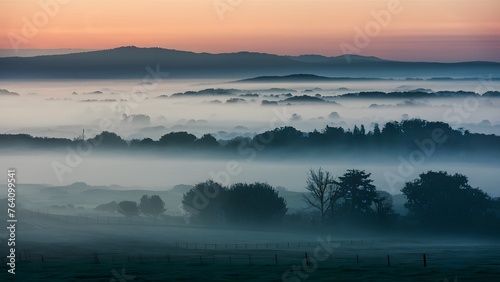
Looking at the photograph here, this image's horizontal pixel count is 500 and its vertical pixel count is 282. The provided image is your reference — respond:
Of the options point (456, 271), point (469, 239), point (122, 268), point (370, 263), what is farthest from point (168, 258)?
point (469, 239)

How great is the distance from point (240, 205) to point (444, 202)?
3401cm

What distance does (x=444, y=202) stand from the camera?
572 ft

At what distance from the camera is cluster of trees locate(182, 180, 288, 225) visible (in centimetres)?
18175

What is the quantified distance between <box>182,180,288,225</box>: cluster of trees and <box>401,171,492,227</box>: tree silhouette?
21.0 m

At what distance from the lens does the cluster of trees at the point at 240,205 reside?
18175 centimetres

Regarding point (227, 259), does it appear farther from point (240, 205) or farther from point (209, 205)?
point (209, 205)

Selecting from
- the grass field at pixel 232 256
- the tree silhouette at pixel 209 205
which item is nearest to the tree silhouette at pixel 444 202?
the grass field at pixel 232 256

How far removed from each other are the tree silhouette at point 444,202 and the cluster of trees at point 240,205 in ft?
68.8

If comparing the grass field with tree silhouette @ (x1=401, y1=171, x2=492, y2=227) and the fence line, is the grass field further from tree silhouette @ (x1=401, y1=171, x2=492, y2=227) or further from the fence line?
tree silhouette @ (x1=401, y1=171, x2=492, y2=227)

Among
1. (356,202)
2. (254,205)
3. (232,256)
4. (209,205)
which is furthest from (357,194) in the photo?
(232,256)

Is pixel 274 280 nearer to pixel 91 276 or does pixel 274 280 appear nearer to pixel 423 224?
pixel 91 276

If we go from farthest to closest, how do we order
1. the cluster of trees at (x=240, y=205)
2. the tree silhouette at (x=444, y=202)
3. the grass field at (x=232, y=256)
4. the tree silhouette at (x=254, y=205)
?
the cluster of trees at (x=240, y=205) → the tree silhouette at (x=254, y=205) → the tree silhouette at (x=444, y=202) → the grass field at (x=232, y=256)

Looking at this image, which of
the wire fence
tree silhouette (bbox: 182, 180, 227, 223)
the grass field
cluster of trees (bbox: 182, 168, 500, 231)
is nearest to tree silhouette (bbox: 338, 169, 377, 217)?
cluster of trees (bbox: 182, 168, 500, 231)

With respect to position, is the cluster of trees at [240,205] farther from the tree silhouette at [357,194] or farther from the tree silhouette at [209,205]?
the tree silhouette at [357,194]
